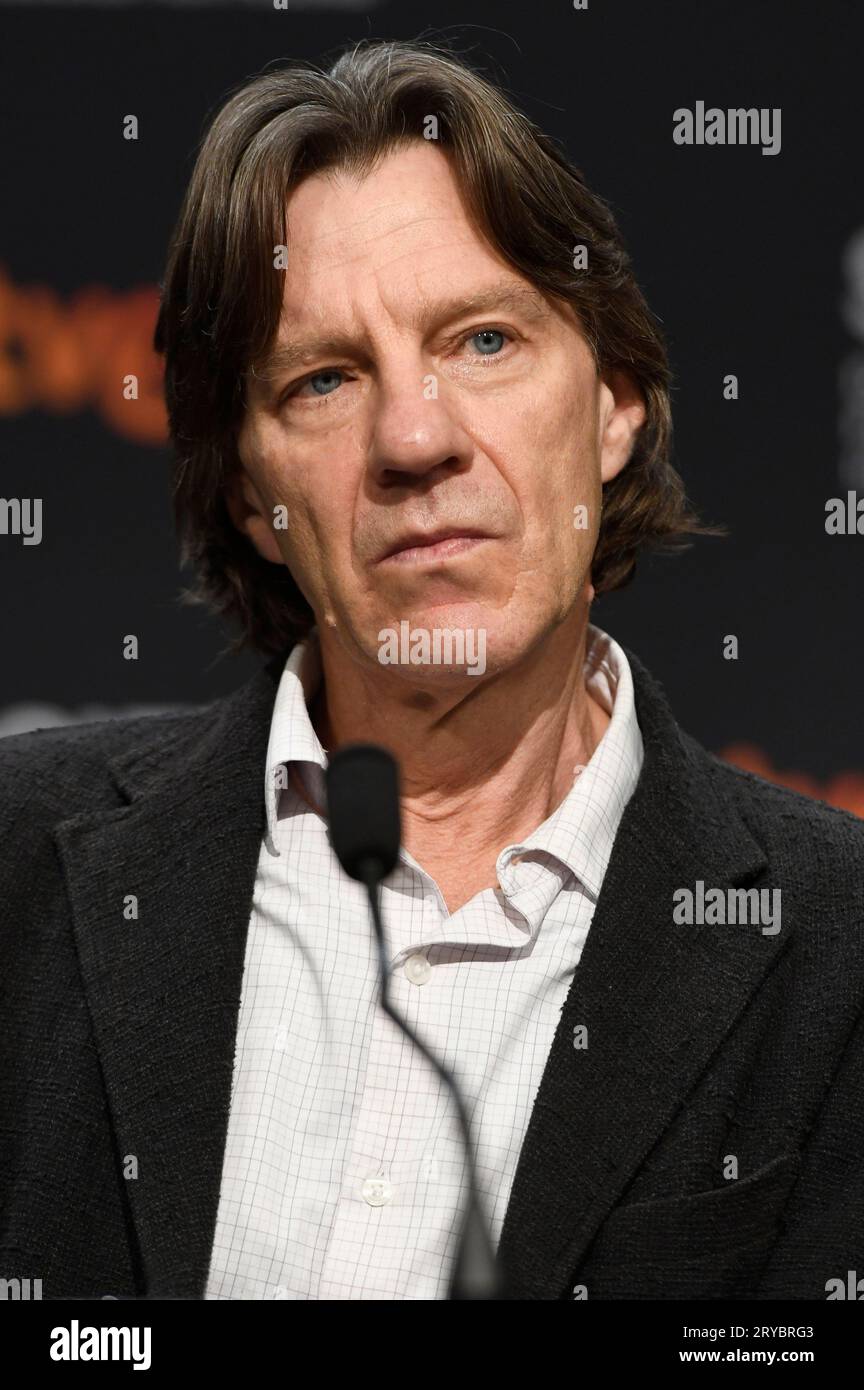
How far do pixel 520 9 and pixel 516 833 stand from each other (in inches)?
51.2

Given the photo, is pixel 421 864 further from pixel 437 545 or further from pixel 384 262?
pixel 384 262

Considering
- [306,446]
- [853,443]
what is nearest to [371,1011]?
[306,446]

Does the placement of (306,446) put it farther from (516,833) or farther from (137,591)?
(137,591)

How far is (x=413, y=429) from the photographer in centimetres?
170

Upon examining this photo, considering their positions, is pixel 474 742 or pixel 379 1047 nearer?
pixel 379 1047

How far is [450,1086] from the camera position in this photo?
1.00 m

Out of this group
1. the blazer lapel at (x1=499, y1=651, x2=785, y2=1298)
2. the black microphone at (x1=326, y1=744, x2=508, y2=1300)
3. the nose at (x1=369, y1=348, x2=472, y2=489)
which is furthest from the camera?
the nose at (x1=369, y1=348, x2=472, y2=489)

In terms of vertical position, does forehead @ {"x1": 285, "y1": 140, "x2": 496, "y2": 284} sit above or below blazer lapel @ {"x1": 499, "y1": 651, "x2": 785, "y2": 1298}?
above

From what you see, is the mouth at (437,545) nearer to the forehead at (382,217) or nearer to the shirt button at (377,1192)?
the forehead at (382,217)

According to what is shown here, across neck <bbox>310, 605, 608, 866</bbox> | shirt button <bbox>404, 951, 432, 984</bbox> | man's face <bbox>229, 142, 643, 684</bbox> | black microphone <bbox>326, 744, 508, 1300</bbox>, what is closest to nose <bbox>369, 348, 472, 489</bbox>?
man's face <bbox>229, 142, 643, 684</bbox>

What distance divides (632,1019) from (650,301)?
1221 millimetres

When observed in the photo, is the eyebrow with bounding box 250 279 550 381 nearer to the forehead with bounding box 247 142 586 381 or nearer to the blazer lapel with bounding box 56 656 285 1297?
the forehead with bounding box 247 142 586 381

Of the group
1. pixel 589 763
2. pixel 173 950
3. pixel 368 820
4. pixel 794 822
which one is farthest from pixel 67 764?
pixel 368 820

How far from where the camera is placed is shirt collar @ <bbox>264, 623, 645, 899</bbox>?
1.77m
